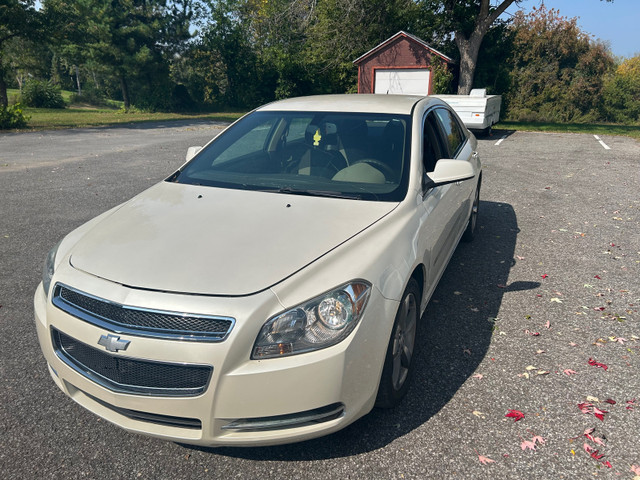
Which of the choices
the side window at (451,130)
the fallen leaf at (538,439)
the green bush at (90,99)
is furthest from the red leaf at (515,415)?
the green bush at (90,99)

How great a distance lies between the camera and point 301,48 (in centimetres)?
3534

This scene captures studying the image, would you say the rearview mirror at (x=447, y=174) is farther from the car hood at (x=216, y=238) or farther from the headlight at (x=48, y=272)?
the headlight at (x=48, y=272)

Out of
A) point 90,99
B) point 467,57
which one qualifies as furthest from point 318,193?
point 90,99

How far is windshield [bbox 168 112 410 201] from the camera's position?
10.8 ft

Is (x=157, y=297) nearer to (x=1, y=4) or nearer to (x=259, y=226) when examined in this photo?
(x=259, y=226)

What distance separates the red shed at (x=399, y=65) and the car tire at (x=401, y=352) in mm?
23684

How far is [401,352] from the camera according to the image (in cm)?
284

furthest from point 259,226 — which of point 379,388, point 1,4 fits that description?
point 1,4

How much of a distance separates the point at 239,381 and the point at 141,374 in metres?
0.46

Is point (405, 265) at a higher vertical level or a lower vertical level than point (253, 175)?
lower

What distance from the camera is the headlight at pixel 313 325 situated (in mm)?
2129

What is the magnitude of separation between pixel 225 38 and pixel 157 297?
37.7 m

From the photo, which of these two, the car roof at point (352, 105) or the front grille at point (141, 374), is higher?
the car roof at point (352, 105)

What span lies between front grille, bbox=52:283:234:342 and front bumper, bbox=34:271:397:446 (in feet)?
0.09
